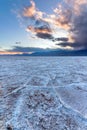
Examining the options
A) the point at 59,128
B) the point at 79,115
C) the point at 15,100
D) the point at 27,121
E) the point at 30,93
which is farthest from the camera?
the point at 30,93

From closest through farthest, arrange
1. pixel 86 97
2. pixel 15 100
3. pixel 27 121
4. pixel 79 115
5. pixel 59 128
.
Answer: pixel 59 128
pixel 27 121
pixel 79 115
pixel 15 100
pixel 86 97

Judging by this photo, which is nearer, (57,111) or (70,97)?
(57,111)

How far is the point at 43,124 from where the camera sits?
→ 103 inches

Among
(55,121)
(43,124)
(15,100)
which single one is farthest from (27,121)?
(15,100)

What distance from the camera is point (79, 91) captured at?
4.46 metres

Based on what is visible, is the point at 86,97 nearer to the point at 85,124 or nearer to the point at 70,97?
the point at 70,97

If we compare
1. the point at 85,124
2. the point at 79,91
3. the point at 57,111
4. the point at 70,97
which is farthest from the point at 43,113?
Answer: the point at 79,91

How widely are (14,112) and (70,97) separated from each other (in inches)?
57.0

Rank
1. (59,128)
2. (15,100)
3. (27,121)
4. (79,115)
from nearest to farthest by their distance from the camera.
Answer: (59,128) → (27,121) → (79,115) → (15,100)

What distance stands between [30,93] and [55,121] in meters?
1.63

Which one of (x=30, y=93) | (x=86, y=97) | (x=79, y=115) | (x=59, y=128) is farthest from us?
(x=30, y=93)

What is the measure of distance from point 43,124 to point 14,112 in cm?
65

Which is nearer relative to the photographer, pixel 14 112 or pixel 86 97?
pixel 14 112

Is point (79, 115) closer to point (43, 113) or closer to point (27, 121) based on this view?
point (43, 113)
